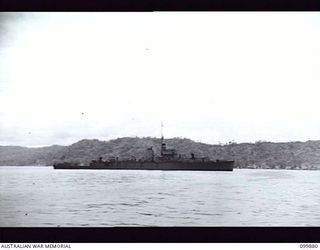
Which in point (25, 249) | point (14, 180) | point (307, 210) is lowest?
point (25, 249)

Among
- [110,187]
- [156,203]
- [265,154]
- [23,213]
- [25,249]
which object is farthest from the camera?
[110,187]

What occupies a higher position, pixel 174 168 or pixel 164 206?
pixel 174 168

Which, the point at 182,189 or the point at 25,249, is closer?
the point at 25,249

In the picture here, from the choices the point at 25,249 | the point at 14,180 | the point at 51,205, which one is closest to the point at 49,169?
the point at 14,180

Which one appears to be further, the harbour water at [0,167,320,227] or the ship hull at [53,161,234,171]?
the ship hull at [53,161,234,171]

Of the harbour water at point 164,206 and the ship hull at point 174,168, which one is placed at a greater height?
the ship hull at point 174,168

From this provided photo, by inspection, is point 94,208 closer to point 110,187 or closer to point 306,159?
point 110,187

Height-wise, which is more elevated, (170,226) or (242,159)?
(242,159)

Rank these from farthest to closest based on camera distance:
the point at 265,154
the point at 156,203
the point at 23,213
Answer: the point at 265,154, the point at 156,203, the point at 23,213

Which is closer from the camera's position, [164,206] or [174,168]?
[164,206]

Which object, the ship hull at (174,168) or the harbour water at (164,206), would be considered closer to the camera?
the harbour water at (164,206)

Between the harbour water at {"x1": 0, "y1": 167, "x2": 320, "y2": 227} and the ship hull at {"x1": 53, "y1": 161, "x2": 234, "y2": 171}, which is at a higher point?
the ship hull at {"x1": 53, "y1": 161, "x2": 234, "y2": 171}
